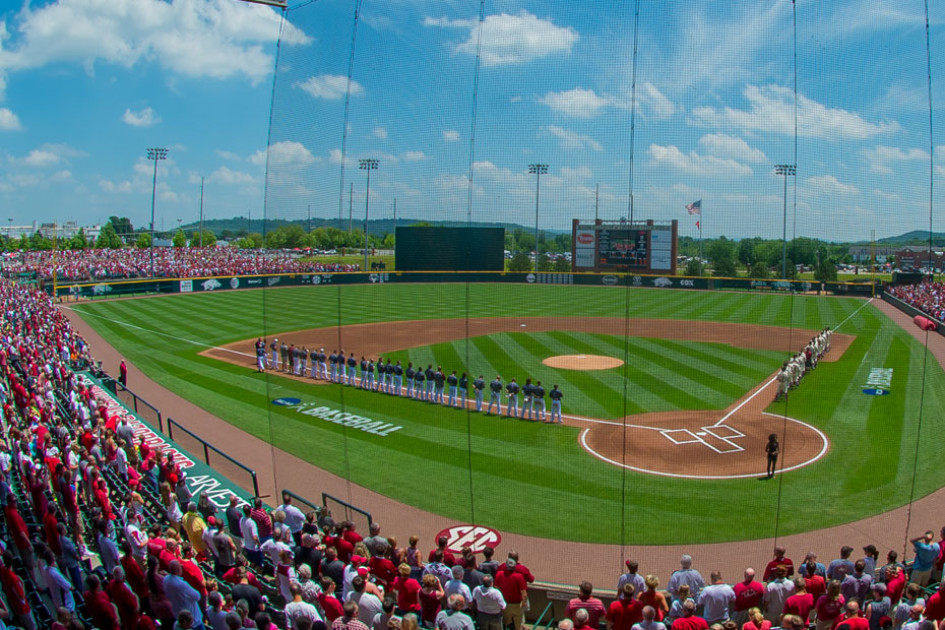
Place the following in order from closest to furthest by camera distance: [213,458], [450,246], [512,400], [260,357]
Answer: [450,246], [213,458], [512,400], [260,357]

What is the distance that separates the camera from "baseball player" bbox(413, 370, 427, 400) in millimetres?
20453

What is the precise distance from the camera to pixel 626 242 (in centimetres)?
1184

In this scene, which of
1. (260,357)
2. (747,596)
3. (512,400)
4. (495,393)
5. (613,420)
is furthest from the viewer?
(260,357)

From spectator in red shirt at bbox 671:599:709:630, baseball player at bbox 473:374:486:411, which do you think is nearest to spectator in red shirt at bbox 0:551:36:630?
spectator in red shirt at bbox 671:599:709:630

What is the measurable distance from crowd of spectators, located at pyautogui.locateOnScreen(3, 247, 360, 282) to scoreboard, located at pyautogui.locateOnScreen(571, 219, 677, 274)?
116 feet

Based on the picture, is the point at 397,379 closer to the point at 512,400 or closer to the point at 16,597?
the point at 512,400

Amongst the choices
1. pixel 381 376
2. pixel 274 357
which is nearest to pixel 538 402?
pixel 381 376

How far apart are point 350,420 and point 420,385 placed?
3.33 m

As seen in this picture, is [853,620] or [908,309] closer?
[853,620]

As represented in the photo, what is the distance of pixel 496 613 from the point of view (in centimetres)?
655

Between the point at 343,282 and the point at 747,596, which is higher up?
the point at 343,282

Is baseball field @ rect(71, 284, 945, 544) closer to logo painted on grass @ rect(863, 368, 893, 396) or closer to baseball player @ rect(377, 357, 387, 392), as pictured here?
logo painted on grass @ rect(863, 368, 893, 396)

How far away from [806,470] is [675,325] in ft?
71.1

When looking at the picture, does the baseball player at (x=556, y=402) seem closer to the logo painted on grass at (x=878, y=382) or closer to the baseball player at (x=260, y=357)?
the logo painted on grass at (x=878, y=382)
